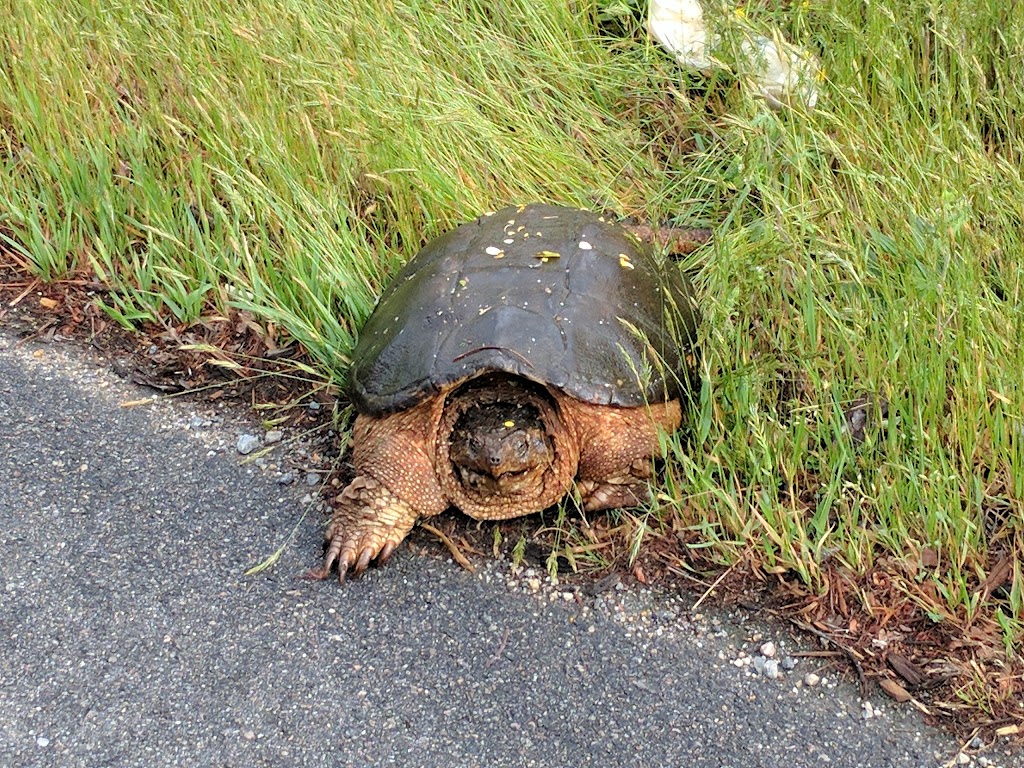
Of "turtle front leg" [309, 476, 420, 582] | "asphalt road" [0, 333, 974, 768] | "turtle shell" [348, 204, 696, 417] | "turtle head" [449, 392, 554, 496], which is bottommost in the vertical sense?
"asphalt road" [0, 333, 974, 768]

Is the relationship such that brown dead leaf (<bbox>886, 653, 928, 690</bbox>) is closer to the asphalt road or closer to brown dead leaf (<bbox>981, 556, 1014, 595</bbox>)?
the asphalt road

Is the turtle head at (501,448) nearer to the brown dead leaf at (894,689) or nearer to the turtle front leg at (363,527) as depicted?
the turtle front leg at (363,527)

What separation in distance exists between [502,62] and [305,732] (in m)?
2.27

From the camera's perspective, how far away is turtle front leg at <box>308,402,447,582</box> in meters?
2.28

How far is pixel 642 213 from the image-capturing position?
3.15 meters

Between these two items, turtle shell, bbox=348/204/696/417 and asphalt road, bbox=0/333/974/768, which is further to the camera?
turtle shell, bbox=348/204/696/417

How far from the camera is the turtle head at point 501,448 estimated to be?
2266mm

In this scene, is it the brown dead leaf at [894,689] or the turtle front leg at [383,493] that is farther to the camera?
the turtle front leg at [383,493]

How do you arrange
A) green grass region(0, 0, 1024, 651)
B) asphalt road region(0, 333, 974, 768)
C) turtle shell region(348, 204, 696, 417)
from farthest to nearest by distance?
turtle shell region(348, 204, 696, 417) < green grass region(0, 0, 1024, 651) < asphalt road region(0, 333, 974, 768)

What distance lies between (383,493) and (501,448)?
292mm

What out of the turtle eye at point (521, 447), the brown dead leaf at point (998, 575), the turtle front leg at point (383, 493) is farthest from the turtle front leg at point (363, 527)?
the brown dead leaf at point (998, 575)

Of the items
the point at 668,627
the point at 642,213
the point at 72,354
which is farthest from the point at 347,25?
the point at 668,627

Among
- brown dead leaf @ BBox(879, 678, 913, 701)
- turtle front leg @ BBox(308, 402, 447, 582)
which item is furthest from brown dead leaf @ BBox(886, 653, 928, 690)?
turtle front leg @ BBox(308, 402, 447, 582)

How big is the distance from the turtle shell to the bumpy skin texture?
2.7 inches
